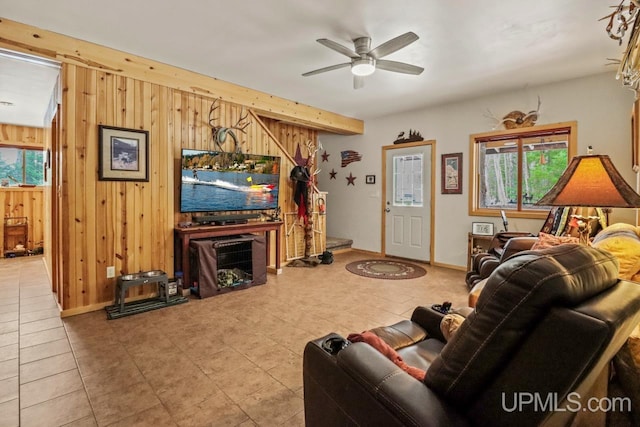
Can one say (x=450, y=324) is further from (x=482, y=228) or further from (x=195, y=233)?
(x=482, y=228)

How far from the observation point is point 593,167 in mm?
2014

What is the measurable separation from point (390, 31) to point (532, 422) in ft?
9.67

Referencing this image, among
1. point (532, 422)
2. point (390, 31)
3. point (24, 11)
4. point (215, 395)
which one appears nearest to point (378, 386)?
point (532, 422)

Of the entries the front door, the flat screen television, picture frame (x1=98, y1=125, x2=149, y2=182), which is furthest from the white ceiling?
the front door

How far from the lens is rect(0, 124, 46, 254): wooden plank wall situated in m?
5.77

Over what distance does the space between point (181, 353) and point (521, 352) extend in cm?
233

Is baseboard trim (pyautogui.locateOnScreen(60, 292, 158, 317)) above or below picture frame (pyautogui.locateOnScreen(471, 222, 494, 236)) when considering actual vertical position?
below

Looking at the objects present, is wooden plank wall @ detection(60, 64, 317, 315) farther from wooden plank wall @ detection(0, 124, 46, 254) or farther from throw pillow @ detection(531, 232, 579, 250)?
wooden plank wall @ detection(0, 124, 46, 254)

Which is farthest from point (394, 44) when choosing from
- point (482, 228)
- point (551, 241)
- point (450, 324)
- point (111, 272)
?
point (111, 272)

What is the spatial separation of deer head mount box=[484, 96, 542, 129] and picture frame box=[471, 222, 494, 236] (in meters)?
1.42

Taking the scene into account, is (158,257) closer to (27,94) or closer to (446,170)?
(27,94)

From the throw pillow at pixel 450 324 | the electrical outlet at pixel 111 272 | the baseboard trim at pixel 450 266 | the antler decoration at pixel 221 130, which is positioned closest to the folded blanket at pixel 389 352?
the throw pillow at pixel 450 324

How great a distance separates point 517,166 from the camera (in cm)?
457

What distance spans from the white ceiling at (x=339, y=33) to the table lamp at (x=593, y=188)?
1329 millimetres
